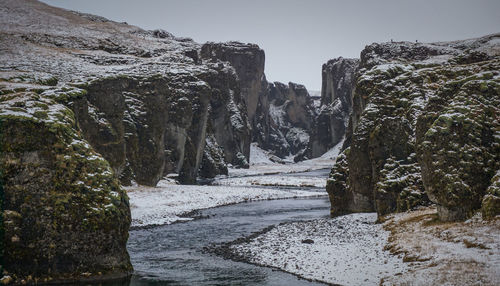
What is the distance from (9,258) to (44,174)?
4117 millimetres

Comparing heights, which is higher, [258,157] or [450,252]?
[258,157]

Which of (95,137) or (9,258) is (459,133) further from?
(95,137)

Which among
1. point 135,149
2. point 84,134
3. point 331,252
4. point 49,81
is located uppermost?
point 49,81

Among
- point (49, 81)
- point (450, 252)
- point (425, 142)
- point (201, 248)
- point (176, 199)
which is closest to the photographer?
point (450, 252)

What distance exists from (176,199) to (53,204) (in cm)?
3123

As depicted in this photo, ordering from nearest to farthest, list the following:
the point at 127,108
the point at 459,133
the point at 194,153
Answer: the point at 459,133 < the point at 127,108 < the point at 194,153

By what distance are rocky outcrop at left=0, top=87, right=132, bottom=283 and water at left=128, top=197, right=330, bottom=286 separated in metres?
2.69

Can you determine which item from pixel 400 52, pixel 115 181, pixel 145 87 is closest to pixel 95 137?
pixel 145 87

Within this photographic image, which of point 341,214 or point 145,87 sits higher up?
point 145,87

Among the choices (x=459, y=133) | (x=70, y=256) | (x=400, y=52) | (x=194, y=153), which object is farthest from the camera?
(x=400, y=52)

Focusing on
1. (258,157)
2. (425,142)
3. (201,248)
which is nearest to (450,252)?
(425,142)

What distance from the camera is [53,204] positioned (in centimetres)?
1827

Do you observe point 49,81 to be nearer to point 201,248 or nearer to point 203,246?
point 203,246

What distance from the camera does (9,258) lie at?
55.1ft
